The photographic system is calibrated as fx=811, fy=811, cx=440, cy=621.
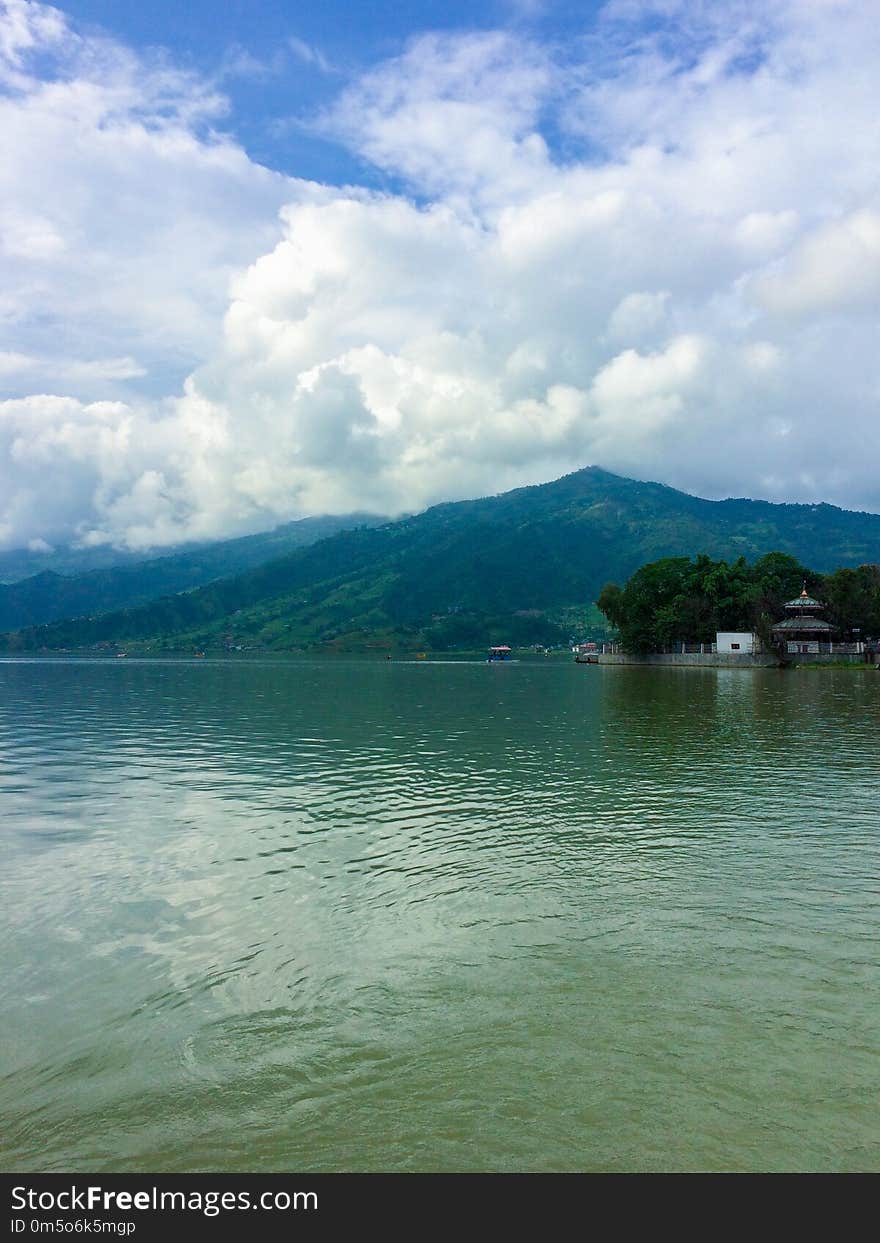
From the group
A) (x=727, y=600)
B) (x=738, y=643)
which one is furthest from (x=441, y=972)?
(x=727, y=600)

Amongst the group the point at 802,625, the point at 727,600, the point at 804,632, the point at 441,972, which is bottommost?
the point at 441,972

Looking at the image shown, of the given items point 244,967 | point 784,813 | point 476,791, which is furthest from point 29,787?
point 784,813

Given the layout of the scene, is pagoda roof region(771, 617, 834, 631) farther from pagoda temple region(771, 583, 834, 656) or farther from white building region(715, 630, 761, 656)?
white building region(715, 630, 761, 656)

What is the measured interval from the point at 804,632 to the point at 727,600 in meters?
18.5

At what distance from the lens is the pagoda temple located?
541ft

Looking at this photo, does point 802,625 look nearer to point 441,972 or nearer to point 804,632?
point 804,632

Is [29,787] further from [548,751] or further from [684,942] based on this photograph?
[684,942]

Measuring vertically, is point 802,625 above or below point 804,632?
above

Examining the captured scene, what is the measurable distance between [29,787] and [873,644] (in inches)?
6580

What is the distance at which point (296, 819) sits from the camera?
1057 inches

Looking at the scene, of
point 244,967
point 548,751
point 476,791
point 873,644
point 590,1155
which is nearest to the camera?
point 590,1155

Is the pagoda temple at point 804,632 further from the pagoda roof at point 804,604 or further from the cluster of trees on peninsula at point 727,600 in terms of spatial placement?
the cluster of trees on peninsula at point 727,600

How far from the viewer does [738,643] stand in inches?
6718

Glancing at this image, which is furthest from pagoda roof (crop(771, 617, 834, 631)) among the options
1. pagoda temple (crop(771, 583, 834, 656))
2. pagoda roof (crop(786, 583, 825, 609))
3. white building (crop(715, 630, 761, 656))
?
white building (crop(715, 630, 761, 656))
